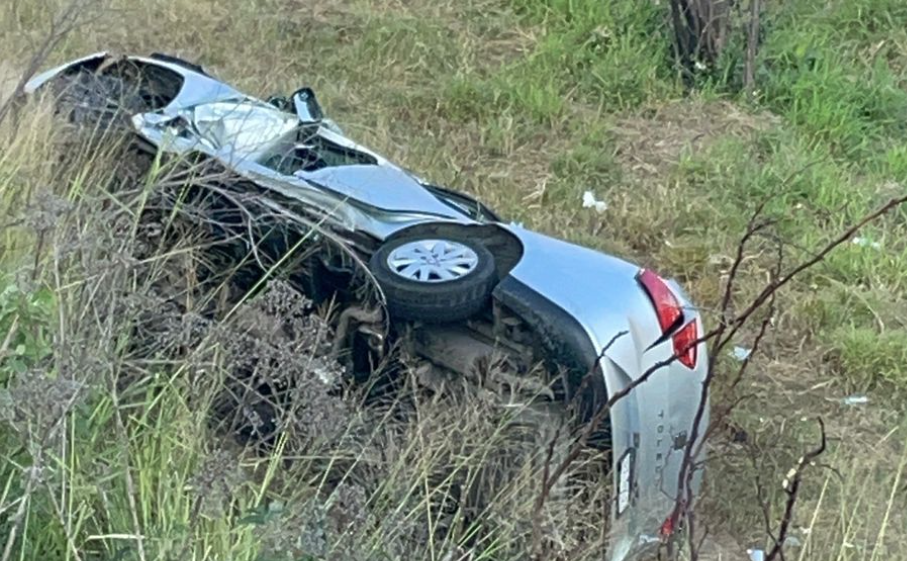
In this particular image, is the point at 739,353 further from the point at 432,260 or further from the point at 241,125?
the point at 241,125

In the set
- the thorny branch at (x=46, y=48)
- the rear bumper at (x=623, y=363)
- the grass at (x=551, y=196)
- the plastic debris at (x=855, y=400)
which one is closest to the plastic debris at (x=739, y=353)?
the grass at (x=551, y=196)

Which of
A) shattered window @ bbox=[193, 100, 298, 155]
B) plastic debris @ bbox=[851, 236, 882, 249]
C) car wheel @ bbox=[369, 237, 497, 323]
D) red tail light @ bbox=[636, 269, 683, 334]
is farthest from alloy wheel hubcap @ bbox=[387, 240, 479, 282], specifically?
→ plastic debris @ bbox=[851, 236, 882, 249]

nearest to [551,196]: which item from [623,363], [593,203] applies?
[593,203]

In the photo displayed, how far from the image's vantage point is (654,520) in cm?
371

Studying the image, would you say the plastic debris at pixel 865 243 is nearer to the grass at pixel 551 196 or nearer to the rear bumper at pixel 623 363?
the grass at pixel 551 196

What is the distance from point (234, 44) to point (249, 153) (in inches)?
146

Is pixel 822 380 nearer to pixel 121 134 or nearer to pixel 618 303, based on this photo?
pixel 618 303

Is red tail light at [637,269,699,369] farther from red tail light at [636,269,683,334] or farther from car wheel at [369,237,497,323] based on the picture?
car wheel at [369,237,497,323]

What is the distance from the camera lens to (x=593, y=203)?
20.1 feet

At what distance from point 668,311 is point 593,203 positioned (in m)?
2.46

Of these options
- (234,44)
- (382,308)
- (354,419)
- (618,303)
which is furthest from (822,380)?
(234,44)

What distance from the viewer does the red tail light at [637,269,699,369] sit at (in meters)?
3.68

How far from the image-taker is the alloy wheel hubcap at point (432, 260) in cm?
365

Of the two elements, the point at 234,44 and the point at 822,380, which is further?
the point at 234,44
